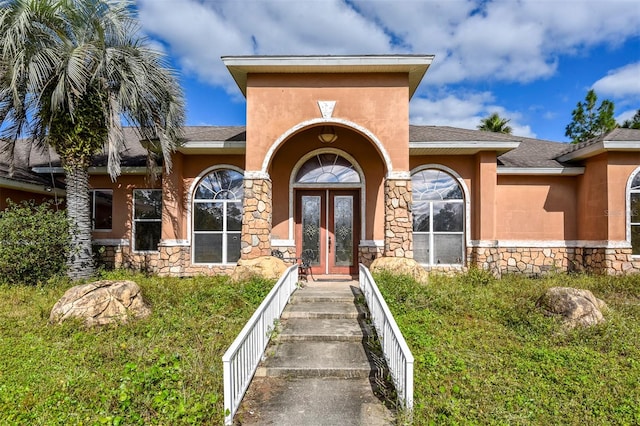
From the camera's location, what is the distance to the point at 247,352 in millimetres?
4820

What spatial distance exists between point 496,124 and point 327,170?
727 inches

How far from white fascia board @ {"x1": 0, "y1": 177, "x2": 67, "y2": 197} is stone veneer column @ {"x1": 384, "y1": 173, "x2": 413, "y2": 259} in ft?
33.9

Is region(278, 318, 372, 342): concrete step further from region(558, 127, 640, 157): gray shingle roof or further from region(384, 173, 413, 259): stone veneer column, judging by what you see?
region(558, 127, 640, 157): gray shingle roof

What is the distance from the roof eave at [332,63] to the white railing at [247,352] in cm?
567

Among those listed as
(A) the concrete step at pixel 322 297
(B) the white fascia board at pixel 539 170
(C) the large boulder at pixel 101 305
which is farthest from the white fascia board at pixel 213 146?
(B) the white fascia board at pixel 539 170

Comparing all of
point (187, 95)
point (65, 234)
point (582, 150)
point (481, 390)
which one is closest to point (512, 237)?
point (582, 150)

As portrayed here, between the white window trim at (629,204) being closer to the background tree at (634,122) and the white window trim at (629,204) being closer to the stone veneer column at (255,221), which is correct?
the stone veneer column at (255,221)

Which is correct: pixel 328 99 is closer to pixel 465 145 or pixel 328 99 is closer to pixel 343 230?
pixel 343 230

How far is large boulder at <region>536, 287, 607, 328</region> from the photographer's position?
6484mm

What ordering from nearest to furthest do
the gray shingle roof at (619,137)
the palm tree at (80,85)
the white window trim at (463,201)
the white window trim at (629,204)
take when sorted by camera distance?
the palm tree at (80,85) → the gray shingle roof at (619,137) → the white window trim at (629,204) → the white window trim at (463,201)

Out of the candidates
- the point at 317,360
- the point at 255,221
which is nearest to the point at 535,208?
the point at 255,221

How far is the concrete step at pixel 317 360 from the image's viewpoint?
5227mm

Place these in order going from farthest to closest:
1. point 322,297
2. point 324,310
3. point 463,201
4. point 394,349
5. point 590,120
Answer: point 590,120 → point 463,201 → point 322,297 → point 324,310 → point 394,349

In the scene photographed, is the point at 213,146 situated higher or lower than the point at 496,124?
lower
